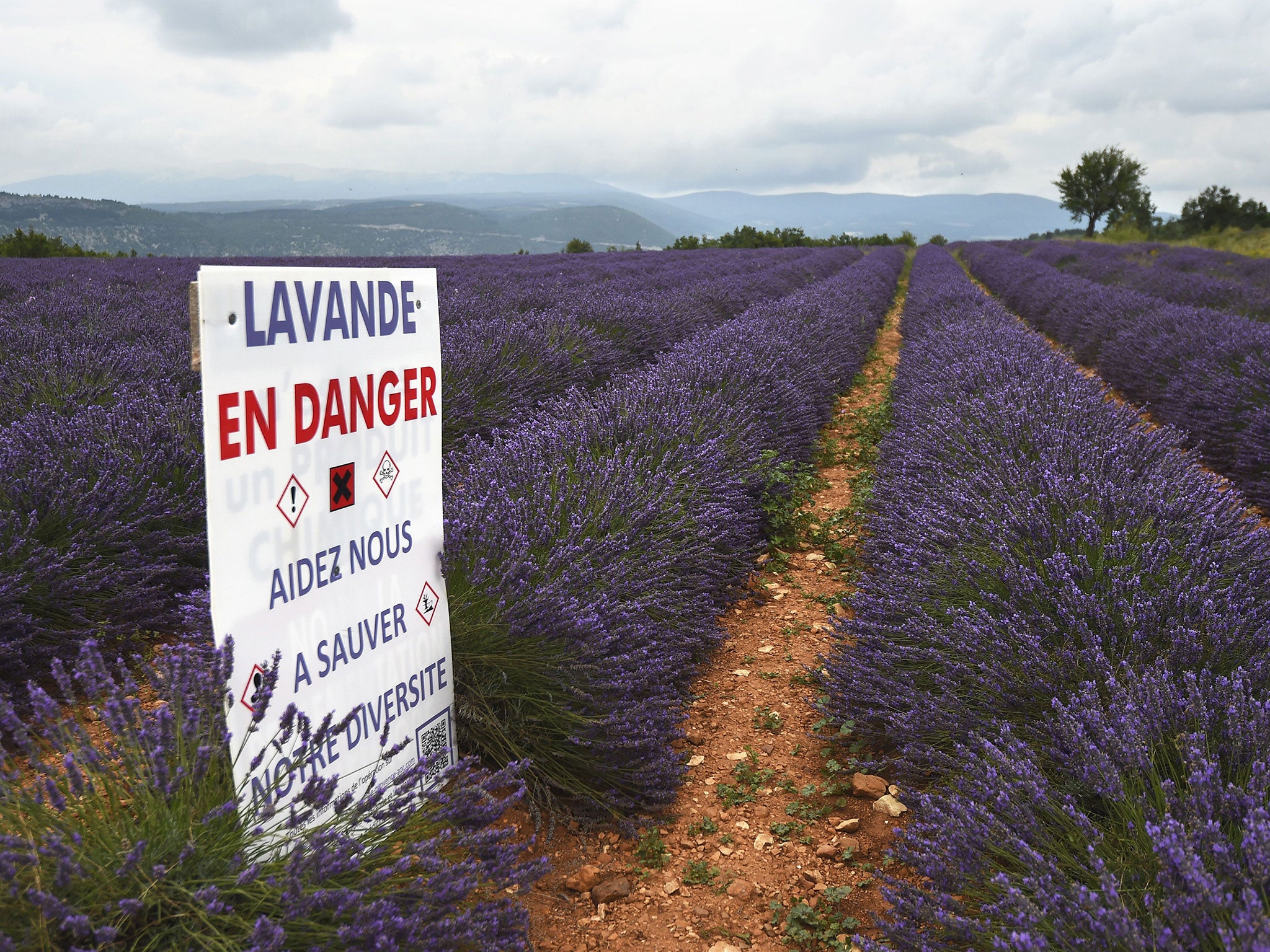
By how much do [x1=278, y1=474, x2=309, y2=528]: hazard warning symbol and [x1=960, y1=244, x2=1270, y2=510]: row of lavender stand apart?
3927mm

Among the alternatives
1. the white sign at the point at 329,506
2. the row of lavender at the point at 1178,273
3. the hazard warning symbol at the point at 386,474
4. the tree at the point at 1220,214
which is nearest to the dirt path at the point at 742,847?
the white sign at the point at 329,506

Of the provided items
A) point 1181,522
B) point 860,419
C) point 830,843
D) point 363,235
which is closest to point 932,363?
point 860,419

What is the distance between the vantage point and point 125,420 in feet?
10.7

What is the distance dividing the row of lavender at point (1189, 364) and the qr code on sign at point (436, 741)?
3639 millimetres

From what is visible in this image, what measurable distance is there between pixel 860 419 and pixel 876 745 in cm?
462

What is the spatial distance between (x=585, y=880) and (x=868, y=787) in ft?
2.91

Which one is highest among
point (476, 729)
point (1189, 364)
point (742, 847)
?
point (1189, 364)

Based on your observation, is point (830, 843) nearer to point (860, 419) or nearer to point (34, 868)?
point (34, 868)

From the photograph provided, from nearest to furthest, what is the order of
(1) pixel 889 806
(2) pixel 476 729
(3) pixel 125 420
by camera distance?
(2) pixel 476 729
(1) pixel 889 806
(3) pixel 125 420

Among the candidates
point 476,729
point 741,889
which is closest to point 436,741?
point 476,729

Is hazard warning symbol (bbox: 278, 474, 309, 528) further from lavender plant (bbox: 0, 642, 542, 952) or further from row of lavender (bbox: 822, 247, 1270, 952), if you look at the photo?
row of lavender (bbox: 822, 247, 1270, 952)

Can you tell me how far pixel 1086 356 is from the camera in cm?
990

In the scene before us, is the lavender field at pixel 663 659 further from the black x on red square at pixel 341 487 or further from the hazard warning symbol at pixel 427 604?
the black x on red square at pixel 341 487

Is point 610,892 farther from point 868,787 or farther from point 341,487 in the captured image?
point 341,487
